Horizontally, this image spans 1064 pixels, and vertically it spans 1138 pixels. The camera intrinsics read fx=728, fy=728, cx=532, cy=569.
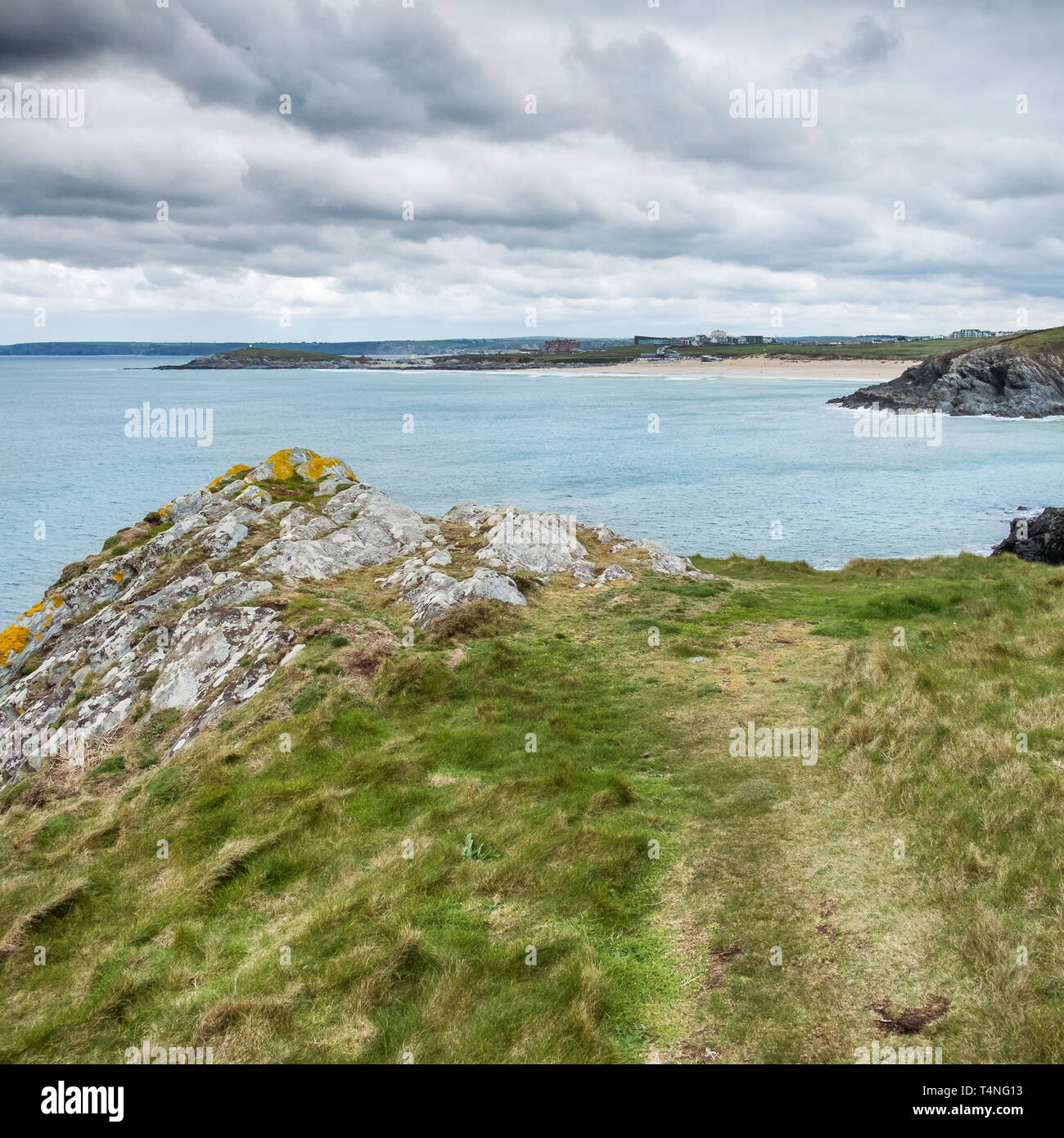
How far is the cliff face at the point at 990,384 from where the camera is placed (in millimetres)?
133625

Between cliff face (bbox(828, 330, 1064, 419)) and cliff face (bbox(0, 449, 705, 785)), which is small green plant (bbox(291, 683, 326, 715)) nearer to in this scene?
cliff face (bbox(0, 449, 705, 785))

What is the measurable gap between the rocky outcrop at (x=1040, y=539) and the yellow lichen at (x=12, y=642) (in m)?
46.2

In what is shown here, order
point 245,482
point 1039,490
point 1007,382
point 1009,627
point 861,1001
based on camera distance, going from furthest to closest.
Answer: point 1007,382 < point 1039,490 < point 245,482 < point 1009,627 < point 861,1001

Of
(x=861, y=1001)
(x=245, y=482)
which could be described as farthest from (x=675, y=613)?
(x=245, y=482)

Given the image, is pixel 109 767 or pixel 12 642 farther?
pixel 12 642

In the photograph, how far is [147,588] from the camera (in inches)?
1036

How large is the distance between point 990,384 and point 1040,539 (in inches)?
4720

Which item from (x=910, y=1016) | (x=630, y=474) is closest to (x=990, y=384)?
(x=630, y=474)

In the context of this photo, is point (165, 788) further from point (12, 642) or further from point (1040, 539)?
point (1040, 539)

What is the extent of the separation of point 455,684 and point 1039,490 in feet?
228

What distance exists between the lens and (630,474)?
82625mm

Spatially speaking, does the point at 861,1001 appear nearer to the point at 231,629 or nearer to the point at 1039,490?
the point at 231,629

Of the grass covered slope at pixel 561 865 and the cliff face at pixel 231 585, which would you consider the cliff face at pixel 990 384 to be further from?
the grass covered slope at pixel 561 865

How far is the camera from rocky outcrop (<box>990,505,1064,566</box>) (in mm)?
38625
